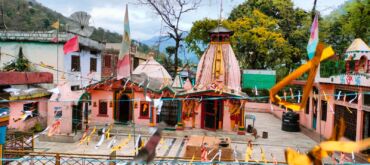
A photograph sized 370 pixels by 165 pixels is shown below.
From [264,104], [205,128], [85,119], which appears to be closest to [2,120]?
[85,119]

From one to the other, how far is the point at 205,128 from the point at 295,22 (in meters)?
20.2

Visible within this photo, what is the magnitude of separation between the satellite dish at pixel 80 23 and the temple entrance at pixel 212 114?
9.18 metres

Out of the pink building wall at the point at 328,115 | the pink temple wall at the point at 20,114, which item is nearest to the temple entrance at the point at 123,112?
the pink temple wall at the point at 20,114

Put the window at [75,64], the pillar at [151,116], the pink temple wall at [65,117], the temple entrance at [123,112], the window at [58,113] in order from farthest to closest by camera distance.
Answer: the window at [75,64]
the temple entrance at [123,112]
the pillar at [151,116]
the window at [58,113]
the pink temple wall at [65,117]

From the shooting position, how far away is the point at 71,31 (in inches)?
837

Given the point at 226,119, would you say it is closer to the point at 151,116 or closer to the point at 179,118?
the point at 179,118

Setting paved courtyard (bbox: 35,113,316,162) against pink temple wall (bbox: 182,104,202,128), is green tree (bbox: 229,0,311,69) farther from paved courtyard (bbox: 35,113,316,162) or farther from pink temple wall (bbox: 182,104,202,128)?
pink temple wall (bbox: 182,104,202,128)

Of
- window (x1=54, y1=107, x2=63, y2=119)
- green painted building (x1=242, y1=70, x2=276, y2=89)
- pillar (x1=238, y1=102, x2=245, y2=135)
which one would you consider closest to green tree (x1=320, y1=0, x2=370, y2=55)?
green painted building (x1=242, y1=70, x2=276, y2=89)

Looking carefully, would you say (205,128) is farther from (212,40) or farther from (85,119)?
(85,119)

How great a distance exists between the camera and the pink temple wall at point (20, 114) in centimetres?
1755

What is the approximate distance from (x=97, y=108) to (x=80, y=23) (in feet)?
20.3

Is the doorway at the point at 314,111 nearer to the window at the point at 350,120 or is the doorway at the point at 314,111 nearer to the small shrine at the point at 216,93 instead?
the window at the point at 350,120

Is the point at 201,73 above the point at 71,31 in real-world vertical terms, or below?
below

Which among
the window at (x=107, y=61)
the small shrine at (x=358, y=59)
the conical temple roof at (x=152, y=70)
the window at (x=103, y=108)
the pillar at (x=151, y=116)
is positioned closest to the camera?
the small shrine at (x=358, y=59)
